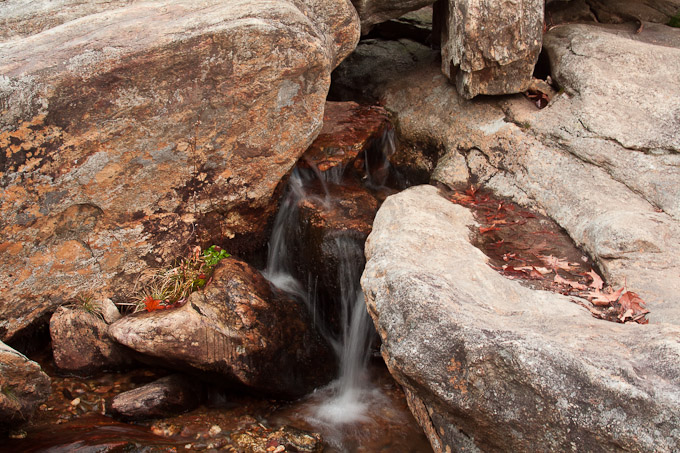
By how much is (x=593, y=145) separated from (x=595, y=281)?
1.99 metres

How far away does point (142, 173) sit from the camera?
5180mm

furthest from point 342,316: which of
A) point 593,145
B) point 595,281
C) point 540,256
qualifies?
point 593,145

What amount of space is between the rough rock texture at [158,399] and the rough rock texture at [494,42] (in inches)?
173

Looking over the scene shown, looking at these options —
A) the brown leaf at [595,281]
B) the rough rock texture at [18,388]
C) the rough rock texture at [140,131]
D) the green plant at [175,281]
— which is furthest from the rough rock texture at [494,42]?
the rough rock texture at [18,388]

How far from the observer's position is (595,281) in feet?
13.9

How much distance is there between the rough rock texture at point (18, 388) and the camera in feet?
12.4

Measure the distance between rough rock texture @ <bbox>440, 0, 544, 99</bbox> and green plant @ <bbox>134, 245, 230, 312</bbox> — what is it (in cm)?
343

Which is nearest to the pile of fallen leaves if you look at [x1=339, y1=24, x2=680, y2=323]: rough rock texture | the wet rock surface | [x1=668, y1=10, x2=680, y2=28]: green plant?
[x1=339, y1=24, x2=680, y2=323]: rough rock texture

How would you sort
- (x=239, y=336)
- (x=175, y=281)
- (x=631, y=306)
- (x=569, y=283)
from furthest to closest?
(x=175, y=281)
(x=239, y=336)
(x=569, y=283)
(x=631, y=306)

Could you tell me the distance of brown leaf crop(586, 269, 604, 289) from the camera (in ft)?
13.7

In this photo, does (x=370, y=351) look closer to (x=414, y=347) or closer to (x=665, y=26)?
(x=414, y=347)

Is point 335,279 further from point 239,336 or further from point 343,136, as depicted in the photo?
point 343,136

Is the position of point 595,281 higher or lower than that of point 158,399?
higher

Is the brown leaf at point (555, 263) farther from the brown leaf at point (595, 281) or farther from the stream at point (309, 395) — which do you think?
the stream at point (309, 395)
